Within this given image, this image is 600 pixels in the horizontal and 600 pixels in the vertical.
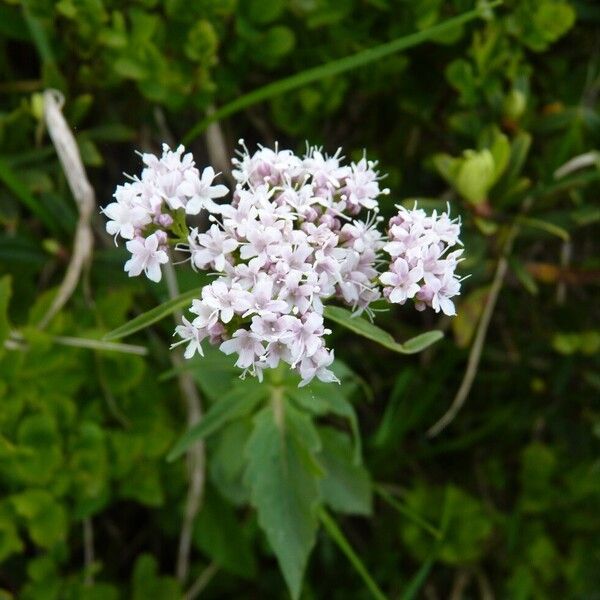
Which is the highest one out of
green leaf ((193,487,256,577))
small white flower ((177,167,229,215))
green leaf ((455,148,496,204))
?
green leaf ((455,148,496,204))

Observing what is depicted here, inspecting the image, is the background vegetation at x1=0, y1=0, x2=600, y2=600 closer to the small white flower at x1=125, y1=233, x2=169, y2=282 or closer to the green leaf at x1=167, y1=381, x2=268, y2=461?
the green leaf at x1=167, y1=381, x2=268, y2=461

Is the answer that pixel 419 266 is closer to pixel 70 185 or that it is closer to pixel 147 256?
pixel 147 256

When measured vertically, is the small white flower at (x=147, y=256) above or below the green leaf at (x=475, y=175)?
below

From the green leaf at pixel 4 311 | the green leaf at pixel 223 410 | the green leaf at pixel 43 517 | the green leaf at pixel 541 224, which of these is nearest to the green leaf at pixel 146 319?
the green leaf at pixel 223 410

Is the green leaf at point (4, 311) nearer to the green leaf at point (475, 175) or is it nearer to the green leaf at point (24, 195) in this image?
the green leaf at point (24, 195)

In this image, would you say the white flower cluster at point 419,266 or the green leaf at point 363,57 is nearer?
the white flower cluster at point 419,266

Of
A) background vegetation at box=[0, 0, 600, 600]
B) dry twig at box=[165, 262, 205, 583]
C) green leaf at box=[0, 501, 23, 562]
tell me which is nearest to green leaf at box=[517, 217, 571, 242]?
background vegetation at box=[0, 0, 600, 600]

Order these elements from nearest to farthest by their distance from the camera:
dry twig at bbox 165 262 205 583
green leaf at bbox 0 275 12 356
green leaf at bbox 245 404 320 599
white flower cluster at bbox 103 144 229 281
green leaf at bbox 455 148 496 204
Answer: white flower cluster at bbox 103 144 229 281 → green leaf at bbox 245 404 320 599 → green leaf at bbox 0 275 12 356 → green leaf at bbox 455 148 496 204 → dry twig at bbox 165 262 205 583

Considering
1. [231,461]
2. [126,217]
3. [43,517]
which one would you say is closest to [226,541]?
[231,461]

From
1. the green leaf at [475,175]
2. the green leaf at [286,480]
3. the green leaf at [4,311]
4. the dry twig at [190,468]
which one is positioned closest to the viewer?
the green leaf at [286,480]
